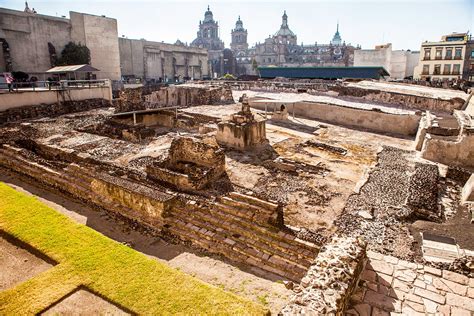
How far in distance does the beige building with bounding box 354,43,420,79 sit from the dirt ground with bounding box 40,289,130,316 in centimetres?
5102

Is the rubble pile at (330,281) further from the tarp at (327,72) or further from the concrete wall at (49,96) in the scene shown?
the tarp at (327,72)

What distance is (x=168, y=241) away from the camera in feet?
27.6

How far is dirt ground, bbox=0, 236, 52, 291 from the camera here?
5605 millimetres

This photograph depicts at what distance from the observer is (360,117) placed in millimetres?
21109

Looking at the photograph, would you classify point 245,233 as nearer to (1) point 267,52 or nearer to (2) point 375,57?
(2) point 375,57

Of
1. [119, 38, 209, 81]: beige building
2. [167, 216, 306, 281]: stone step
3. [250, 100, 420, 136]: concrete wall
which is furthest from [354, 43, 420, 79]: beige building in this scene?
[167, 216, 306, 281]: stone step

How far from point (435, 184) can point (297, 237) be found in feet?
20.1

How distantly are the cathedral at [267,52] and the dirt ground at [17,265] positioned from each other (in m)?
69.3

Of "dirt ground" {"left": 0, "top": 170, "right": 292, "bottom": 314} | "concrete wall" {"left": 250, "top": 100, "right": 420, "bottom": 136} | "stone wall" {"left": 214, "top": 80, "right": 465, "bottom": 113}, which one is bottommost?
"dirt ground" {"left": 0, "top": 170, "right": 292, "bottom": 314}

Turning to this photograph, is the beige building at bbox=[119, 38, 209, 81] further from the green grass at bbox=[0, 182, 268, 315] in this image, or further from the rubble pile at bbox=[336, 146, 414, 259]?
the green grass at bbox=[0, 182, 268, 315]

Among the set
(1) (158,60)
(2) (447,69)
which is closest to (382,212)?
(2) (447,69)

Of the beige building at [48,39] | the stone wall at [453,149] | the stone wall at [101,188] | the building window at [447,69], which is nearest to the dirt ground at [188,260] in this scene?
the stone wall at [101,188]

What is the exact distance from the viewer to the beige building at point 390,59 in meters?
47.2

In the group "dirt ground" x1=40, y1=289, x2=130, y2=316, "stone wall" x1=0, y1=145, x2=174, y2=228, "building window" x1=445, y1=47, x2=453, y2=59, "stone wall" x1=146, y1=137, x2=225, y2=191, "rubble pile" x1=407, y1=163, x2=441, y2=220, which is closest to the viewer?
"dirt ground" x1=40, y1=289, x2=130, y2=316
